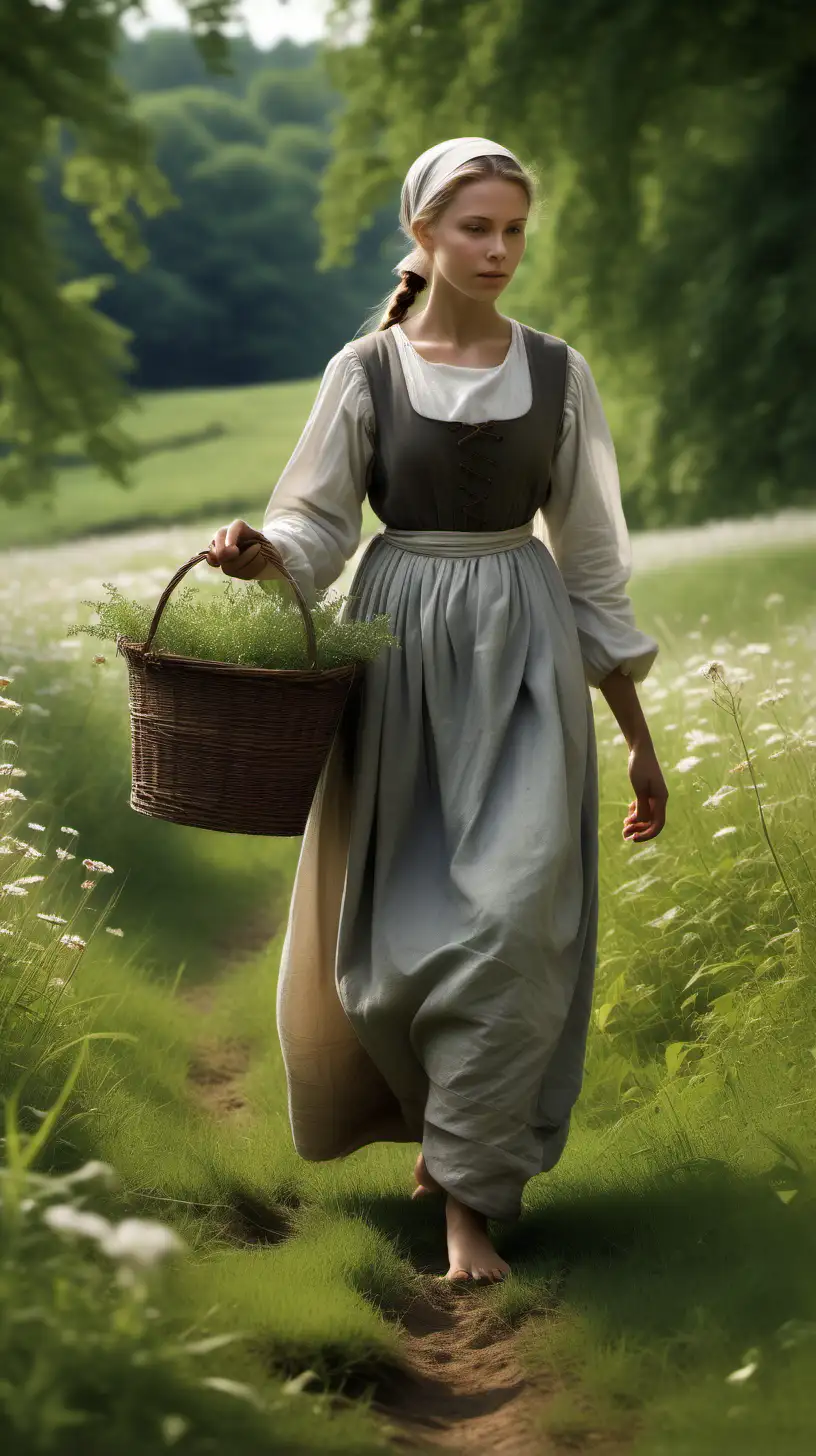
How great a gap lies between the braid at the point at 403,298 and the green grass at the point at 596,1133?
138cm

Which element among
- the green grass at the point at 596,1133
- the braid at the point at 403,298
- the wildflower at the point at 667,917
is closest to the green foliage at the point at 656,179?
the green grass at the point at 596,1133

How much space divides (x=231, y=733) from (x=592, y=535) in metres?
1.04

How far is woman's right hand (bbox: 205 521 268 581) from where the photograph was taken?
2979mm

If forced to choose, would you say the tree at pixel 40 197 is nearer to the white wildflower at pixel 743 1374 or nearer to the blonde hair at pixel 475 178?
the blonde hair at pixel 475 178

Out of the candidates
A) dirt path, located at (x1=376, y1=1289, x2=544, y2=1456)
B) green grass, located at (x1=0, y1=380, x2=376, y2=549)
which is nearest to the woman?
dirt path, located at (x1=376, y1=1289, x2=544, y2=1456)

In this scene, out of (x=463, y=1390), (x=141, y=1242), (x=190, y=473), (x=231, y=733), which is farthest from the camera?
(x=190, y=473)

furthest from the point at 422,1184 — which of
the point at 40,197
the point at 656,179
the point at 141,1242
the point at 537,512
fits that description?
the point at 656,179

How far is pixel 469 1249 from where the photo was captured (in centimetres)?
310

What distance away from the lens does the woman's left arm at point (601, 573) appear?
3398 mm

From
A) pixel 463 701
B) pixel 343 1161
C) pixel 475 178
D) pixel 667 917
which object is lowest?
pixel 343 1161

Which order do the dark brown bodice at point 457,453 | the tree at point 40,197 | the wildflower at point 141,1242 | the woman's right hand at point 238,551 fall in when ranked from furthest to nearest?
the tree at point 40,197 → the dark brown bodice at point 457,453 → the woman's right hand at point 238,551 → the wildflower at point 141,1242

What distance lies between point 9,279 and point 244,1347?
679cm

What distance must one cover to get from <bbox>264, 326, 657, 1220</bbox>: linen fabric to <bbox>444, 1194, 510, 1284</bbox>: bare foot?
0.06 metres

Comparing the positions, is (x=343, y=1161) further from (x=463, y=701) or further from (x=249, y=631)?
(x=249, y=631)
